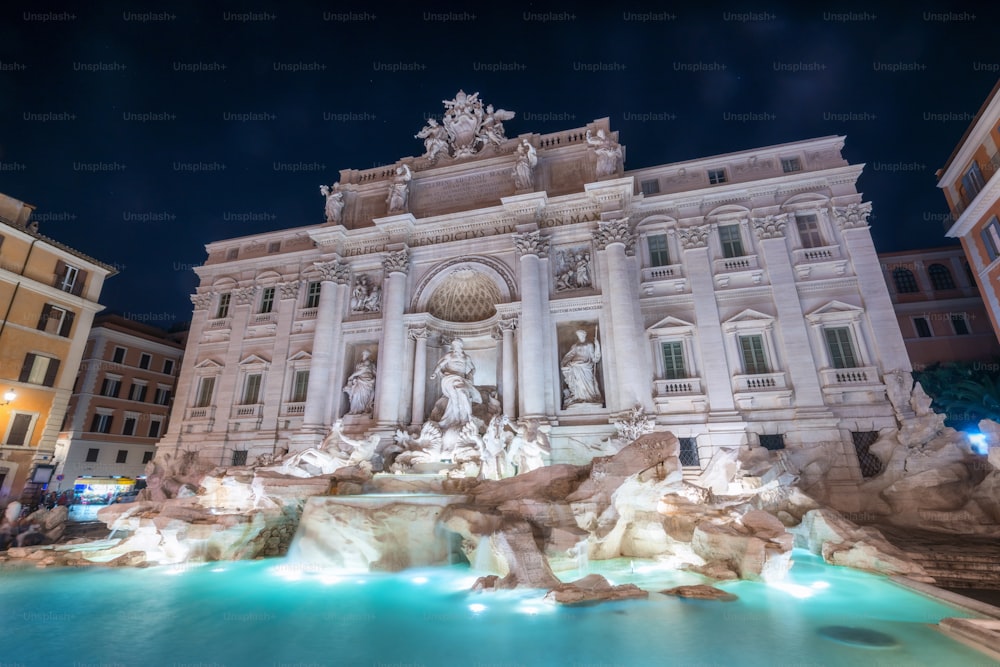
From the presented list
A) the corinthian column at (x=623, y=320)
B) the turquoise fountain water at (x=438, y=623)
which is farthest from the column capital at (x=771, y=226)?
the turquoise fountain water at (x=438, y=623)

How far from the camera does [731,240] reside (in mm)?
18703

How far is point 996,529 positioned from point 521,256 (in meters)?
15.6

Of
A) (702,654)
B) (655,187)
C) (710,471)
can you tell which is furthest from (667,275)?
(702,654)

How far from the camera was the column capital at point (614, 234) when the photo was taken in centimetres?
1834

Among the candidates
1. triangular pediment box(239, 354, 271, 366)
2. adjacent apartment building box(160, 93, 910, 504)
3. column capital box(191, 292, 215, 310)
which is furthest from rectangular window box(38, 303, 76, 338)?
triangular pediment box(239, 354, 271, 366)

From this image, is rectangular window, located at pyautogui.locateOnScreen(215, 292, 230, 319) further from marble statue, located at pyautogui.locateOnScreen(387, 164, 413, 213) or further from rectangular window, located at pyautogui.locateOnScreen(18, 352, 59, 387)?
marble statue, located at pyautogui.locateOnScreen(387, 164, 413, 213)

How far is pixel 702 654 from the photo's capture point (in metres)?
5.20

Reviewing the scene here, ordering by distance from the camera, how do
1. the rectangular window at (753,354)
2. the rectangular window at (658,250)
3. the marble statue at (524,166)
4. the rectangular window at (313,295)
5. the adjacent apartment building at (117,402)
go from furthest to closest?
the adjacent apartment building at (117,402) → the rectangular window at (313,295) → the marble statue at (524,166) → the rectangular window at (658,250) → the rectangular window at (753,354)

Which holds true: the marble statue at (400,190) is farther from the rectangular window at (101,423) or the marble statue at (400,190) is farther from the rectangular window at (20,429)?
the rectangular window at (101,423)

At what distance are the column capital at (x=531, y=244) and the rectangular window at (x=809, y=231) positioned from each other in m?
9.89

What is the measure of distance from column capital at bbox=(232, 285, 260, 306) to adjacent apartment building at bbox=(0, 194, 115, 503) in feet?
20.0

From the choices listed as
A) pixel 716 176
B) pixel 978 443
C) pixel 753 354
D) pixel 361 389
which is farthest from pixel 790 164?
pixel 361 389

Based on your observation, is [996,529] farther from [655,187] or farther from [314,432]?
[314,432]

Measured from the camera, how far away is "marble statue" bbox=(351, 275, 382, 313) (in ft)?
69.5
